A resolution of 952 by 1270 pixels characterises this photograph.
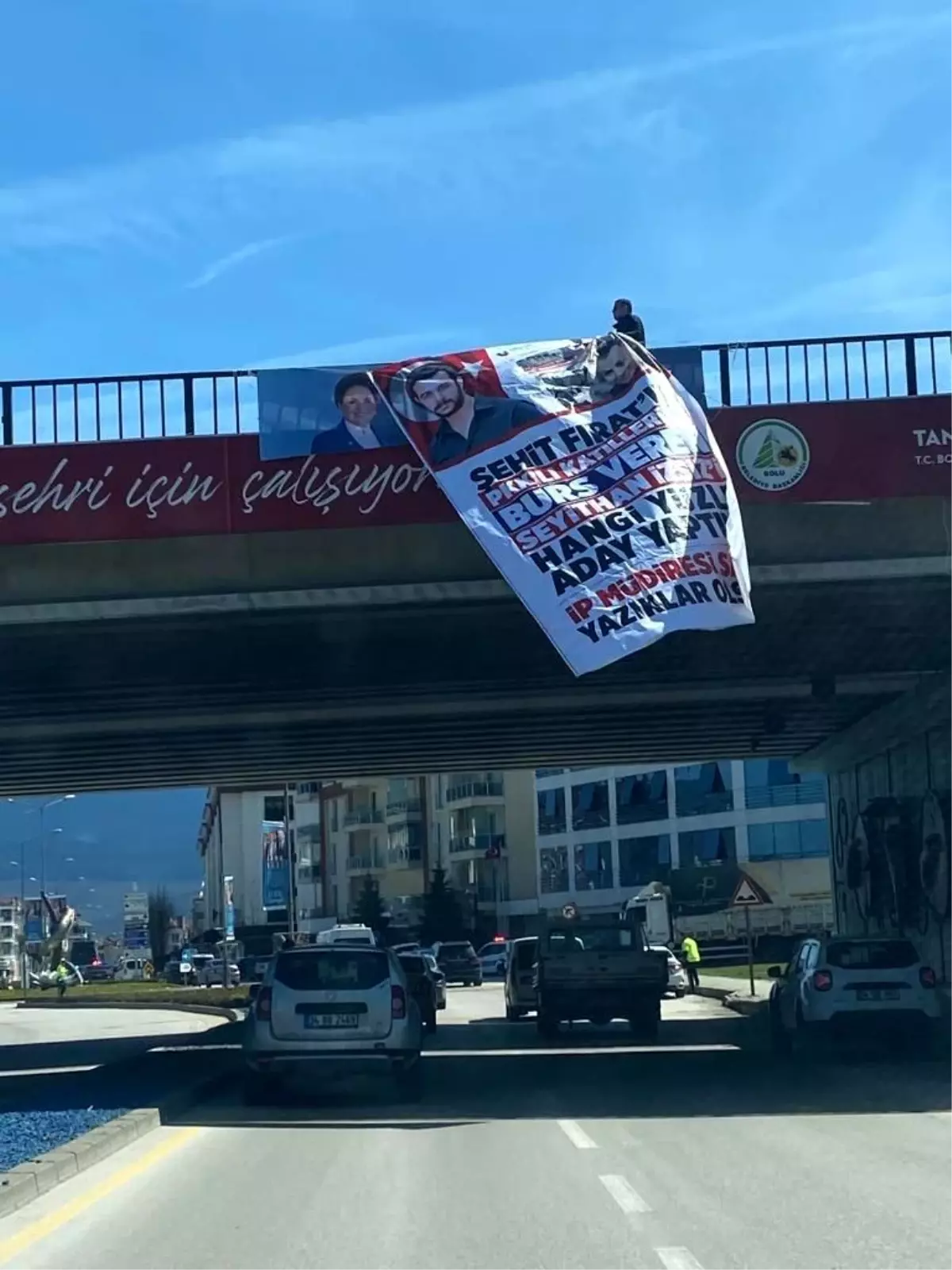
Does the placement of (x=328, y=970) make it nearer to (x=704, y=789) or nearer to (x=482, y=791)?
(x=704, y=789)

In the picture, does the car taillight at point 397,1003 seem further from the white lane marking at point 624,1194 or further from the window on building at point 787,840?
the window on building at point 787,840

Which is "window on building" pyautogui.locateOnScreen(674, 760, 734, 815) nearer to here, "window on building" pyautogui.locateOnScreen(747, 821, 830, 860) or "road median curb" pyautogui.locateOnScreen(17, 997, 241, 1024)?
"window on building" pyautogui.locateOnScreen(747, 821, 830, 860)

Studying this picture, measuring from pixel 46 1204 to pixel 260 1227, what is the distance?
1781 millimetres

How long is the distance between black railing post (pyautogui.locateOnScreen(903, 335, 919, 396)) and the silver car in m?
8.91

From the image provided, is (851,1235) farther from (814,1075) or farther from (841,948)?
(841,948)

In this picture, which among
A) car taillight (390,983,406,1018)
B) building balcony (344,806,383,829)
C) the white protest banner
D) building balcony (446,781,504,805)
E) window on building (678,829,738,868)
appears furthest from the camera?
building balcony (344,806,383,829)

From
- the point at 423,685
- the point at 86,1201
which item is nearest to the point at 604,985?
the point at 423,685

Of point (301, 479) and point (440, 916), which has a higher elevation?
point (301, 479)

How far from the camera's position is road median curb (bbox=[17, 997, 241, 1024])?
42.7 m

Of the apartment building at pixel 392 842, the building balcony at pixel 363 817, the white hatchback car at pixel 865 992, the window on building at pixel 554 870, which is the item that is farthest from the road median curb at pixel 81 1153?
the building balcony at pixel 363 817

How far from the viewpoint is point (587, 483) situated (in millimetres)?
18281

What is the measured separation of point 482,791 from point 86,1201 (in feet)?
295

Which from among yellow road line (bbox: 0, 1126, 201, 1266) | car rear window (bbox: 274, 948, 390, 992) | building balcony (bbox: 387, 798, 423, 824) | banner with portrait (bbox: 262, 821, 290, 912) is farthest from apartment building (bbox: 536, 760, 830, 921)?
yellow road line (bbox: 0, 1126, 201, 1266)

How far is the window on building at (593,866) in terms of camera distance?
93.1m
